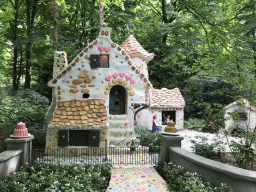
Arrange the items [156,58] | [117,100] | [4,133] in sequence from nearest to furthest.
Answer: [4,133]
[117,100]
[156,58]

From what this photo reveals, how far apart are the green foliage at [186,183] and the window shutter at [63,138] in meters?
4.86

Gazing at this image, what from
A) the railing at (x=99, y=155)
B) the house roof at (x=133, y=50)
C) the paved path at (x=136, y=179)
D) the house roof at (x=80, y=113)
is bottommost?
the paved path at (x=136, y=179)

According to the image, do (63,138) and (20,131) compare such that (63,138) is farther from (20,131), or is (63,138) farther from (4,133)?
(4,133)

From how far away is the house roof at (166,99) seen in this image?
15.4 meters

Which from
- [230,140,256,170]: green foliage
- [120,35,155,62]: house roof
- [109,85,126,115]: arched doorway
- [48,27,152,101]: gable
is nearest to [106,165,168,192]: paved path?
[230,140,256,170]: green foliage

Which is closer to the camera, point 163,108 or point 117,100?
point 117,100

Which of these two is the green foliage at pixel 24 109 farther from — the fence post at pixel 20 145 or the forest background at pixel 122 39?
the fence post at pixel 20 145

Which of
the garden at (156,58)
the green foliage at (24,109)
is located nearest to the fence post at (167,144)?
the garden at (156,58)

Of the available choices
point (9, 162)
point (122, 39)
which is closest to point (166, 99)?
point (122, 39)

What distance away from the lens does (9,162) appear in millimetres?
5629

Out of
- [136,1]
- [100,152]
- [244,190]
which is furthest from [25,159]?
[136,1]

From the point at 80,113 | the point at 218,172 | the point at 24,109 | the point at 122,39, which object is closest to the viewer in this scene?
the point at 218,172

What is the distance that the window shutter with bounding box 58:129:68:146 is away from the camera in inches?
342

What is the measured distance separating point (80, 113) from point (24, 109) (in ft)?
24.4
